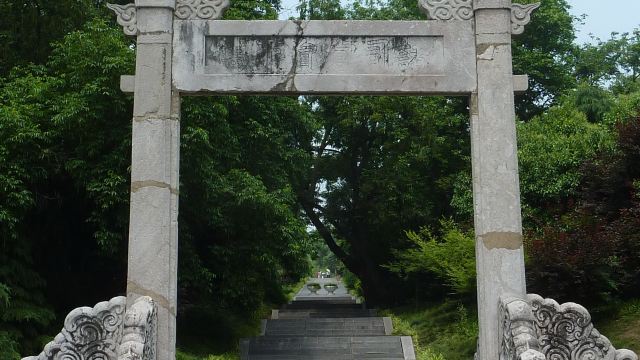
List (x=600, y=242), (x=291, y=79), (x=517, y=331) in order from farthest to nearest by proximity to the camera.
Result: (x=600, y=242), (x=291, y=79), (x=517, y=331)

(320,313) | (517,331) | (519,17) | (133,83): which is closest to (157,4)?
(133,83)

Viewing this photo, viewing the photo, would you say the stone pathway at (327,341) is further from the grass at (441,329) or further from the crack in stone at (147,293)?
the crack in stone at (147,293)

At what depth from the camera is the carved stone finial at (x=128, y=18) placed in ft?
21.5

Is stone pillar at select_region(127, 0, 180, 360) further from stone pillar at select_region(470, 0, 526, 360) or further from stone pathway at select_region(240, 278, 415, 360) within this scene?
stone pathway at select_region(240, 278, 415, 360)

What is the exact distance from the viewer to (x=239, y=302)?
46.7ft

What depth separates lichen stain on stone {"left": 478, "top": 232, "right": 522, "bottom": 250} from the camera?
623 cm

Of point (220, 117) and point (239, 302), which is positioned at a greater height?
point (220, 117)

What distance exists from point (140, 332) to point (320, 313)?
15.4 meters

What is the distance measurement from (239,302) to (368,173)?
6.00 m

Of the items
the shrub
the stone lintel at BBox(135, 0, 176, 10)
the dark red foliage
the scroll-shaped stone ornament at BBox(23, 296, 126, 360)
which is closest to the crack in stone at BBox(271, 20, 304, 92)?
the stone lintel at BBox(135, 0, 176, 10)

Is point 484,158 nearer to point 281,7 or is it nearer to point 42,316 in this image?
point 42,316

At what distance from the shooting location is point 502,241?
20.5ft

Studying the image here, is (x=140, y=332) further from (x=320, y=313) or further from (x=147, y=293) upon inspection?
(x=320, y=313)

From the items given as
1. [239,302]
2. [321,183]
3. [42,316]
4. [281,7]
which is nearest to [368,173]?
[321,183]
